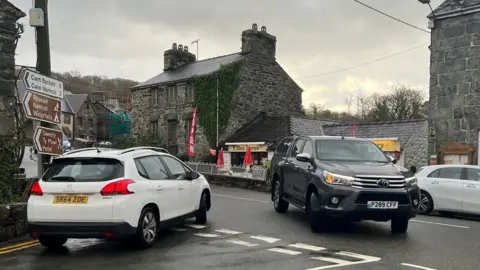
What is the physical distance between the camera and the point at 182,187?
350 inches

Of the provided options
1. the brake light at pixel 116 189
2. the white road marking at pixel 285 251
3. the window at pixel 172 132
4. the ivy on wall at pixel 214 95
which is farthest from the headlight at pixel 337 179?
the window at pixel 172 132

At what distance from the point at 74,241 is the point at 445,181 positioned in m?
9.75

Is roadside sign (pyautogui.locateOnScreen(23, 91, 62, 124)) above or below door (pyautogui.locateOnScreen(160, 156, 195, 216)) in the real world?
above

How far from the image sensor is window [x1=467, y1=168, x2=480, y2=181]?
41.7 feet

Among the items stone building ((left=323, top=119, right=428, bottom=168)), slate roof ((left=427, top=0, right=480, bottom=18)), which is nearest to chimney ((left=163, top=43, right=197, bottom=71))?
stone building ((left=323, top=119, right=428, bottom=168))

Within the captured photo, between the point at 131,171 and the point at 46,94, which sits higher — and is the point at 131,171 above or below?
below

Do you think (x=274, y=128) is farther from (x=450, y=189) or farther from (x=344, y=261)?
(x=344, y=261)

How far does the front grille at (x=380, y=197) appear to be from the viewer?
8.40 metres

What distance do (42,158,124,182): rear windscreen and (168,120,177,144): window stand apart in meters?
30.6

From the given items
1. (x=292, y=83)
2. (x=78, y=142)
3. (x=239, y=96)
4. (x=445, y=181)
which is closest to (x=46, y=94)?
(x=445, y=181)

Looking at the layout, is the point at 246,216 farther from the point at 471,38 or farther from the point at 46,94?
the point at 471,38

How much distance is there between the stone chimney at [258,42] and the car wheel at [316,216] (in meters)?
28.1

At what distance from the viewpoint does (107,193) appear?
7.02m

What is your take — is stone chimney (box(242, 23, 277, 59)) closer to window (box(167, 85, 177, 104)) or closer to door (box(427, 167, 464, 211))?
window (box(167, 85, 177, 104))
